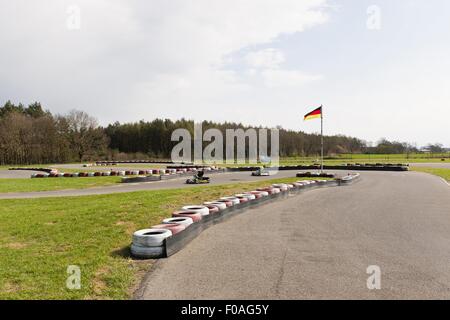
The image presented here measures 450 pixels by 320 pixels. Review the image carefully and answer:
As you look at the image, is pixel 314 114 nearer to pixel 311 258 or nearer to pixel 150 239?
pixel 311 258

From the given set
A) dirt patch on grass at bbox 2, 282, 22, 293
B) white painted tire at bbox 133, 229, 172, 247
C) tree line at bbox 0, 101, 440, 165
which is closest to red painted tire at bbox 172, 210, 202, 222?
white painted tire at bbox 133, 229, 172, 247

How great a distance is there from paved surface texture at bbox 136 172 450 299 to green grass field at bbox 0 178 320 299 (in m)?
0.58

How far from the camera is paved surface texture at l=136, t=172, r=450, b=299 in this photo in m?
4.28

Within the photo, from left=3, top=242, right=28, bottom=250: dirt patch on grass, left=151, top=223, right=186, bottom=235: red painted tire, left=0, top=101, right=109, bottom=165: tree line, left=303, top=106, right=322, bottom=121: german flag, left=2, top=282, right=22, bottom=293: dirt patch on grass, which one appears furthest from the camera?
left=0, top=101, right=109, bottom=165: tree line

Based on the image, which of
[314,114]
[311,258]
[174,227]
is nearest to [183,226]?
[174,227]

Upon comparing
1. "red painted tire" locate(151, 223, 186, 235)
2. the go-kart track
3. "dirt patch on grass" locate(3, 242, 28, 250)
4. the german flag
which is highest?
the german flag

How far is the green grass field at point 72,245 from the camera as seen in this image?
4340mm

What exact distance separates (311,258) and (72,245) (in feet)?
12.5

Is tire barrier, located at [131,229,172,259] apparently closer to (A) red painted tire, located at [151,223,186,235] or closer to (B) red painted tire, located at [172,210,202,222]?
(A) red painted tire, located at [151,223,186,235]

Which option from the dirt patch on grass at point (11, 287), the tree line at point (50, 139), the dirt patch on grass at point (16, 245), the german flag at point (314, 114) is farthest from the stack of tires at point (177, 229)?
the tree line at point (50, 139)

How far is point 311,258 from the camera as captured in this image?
5613 millimetres

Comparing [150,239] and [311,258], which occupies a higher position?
[150,239]
